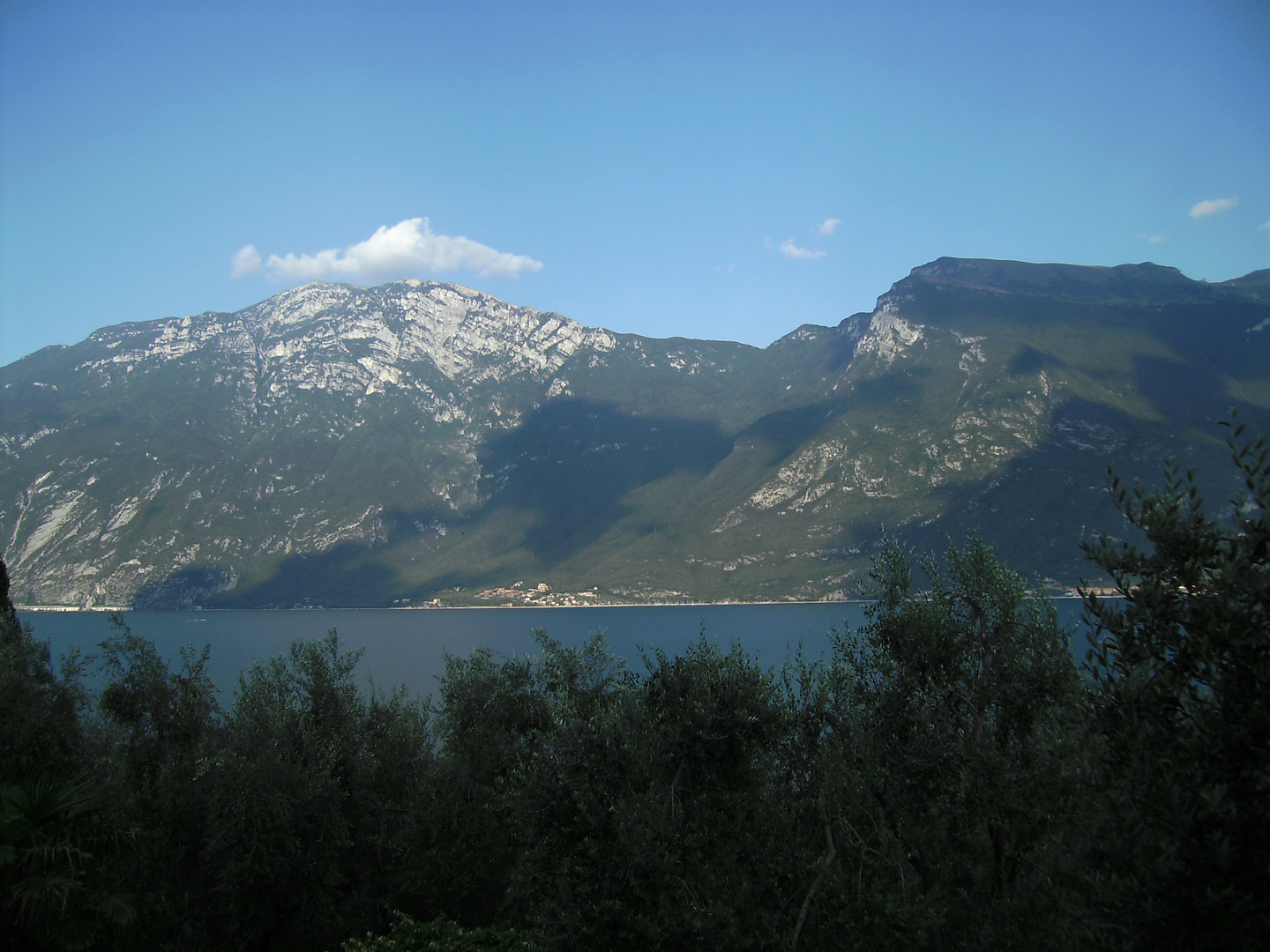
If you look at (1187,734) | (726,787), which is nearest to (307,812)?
(726,787)

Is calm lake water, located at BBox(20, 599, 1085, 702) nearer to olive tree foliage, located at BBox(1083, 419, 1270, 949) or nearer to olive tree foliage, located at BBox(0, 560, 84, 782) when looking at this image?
olive tree foliage, located at BBox(0, 560, 84, 782)

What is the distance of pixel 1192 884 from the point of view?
738 cm

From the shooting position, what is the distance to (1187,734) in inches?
310

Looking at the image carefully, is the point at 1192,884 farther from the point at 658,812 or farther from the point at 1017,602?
the point at 1017,602

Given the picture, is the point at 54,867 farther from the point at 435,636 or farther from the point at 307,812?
the point at 435,636

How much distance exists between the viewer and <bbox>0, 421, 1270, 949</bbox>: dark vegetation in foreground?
25.7 feet

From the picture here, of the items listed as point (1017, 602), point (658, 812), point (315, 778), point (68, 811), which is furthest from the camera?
point (315, 778)

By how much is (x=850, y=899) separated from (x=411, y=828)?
1627 centimetres

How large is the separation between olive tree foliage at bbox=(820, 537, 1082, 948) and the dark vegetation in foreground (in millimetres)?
83

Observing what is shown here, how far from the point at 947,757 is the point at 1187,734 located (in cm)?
1007

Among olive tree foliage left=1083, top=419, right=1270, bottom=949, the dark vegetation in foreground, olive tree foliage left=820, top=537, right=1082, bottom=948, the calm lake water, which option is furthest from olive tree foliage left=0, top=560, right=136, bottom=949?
the calm lake water

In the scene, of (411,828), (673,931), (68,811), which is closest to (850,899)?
(673,931)

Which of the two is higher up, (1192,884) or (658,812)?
(1192,884)

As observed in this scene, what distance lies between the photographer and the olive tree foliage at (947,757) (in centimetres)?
1430
